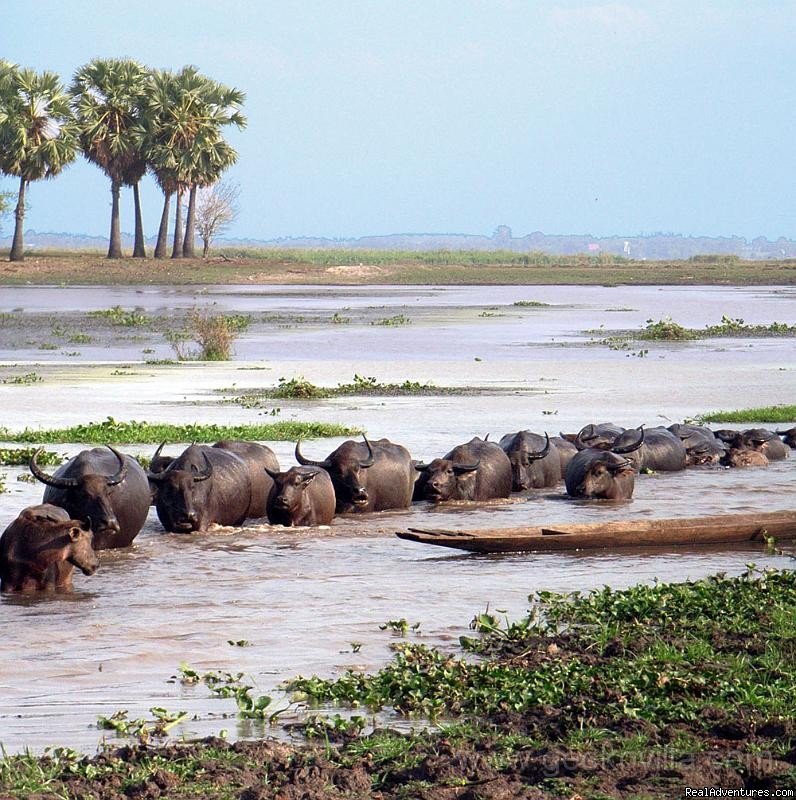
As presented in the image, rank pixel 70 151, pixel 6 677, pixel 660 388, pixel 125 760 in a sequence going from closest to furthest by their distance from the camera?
pixel 125 760
pixel 6 677
pixel 660 388
pixel 70 151

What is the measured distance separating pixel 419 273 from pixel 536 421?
229 feet

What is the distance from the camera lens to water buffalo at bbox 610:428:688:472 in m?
16.7

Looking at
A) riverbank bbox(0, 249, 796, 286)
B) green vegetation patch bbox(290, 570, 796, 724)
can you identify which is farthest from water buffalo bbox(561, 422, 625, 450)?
riverbank bbox(0, 249, 796, 286)

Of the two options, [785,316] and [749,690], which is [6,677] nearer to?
[749,690]

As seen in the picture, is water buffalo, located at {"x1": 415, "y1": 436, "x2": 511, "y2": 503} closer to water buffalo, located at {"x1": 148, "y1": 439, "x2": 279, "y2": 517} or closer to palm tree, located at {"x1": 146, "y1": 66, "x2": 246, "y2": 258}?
water buffalo, located at {"x1": 148, "y1": 439, "x2": 279, "y2": 517}

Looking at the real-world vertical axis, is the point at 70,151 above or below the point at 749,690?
above

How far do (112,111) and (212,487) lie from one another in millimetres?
69397

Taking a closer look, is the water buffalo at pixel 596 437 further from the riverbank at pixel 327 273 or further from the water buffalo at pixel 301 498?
the riverbank at pixel 327 273

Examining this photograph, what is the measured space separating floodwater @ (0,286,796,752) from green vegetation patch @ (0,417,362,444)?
43 centimetres

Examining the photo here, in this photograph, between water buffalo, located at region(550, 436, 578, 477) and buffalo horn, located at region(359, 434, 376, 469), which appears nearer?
buffalo horn, located at region(359, 434, 376, 469)

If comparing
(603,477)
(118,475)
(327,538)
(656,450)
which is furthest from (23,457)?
(656,450)

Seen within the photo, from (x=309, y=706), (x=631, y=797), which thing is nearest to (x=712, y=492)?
(x=309, y=706)

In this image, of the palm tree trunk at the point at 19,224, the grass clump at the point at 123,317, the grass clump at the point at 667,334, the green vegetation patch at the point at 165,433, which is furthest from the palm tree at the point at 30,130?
the green vegetation patch at the point at 165,433

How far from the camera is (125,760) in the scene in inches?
247
